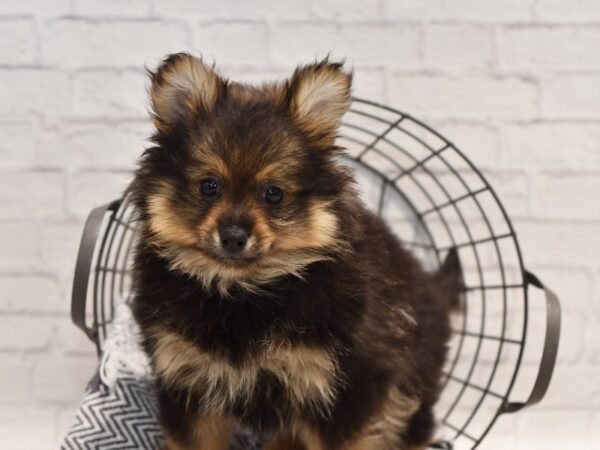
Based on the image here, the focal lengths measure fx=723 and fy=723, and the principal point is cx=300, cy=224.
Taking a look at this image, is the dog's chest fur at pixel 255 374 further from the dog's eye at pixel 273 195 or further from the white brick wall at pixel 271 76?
the white brick wall at pixel 271 76

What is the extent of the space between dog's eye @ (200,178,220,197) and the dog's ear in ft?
0.86

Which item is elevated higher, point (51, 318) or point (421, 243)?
point (421, 243)

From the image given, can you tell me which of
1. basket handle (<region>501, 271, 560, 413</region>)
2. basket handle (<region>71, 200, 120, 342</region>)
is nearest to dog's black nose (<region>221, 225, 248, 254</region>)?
basket handle (<region>71, 200, 120, 342</region>)

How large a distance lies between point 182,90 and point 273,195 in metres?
0.35

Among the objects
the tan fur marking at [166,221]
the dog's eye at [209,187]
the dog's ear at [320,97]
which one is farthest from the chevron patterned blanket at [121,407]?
the dog's ear at [320,97]

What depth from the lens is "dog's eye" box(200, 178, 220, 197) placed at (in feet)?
5.56

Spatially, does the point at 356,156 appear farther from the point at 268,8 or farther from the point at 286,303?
the point at 286,303

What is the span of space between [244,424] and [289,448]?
22 centimetres

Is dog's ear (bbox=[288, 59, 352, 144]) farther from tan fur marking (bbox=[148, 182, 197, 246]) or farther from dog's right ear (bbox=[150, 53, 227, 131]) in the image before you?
tan fur marking (bbox=[148, 182, 197, 246])

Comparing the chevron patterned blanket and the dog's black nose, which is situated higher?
the dog's black nose

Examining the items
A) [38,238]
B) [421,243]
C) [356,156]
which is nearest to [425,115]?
[356,156]

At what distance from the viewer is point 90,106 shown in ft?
8.74

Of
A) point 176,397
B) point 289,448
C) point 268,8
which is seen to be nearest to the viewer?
point 176,397

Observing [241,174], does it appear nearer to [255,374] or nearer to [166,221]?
[166,221]
